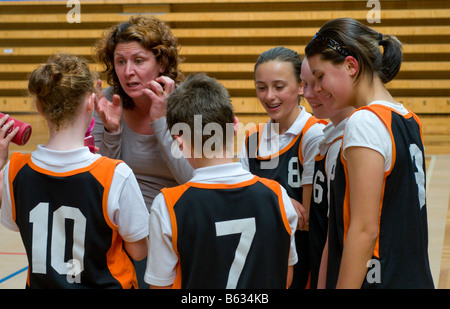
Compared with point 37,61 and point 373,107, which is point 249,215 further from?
point 37,61

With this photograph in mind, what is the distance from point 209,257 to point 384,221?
0.38 metres

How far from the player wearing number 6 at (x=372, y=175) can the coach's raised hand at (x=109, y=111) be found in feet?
2.18

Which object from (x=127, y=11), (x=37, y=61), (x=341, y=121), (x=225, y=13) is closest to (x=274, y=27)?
(x=225, y=13)

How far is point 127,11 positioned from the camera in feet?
30.9

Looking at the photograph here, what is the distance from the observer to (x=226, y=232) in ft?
3.58

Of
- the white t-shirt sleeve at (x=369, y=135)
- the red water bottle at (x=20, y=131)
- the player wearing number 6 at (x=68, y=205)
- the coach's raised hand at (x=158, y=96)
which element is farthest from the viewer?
the coach's raised hand at (x=158, y=96)

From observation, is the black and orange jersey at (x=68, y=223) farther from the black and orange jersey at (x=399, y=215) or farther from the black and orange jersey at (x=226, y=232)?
the black and orange jersey at (x=399, y=215)

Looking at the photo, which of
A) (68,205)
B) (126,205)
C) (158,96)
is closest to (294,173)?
(158,96)

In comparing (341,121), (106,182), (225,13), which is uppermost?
(225,13)

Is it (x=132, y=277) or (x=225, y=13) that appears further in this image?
(x=225, y=13)

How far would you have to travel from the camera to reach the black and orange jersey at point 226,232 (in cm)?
109

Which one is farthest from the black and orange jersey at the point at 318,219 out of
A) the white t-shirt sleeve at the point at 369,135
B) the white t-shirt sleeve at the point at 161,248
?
the white t-shirt sleeve at the point at 161,248

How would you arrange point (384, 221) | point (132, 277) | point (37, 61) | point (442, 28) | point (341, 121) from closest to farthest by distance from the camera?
point (384, 221)
point (132, 277)
point (341, 121)
point (442, 28)
point (37, 61)

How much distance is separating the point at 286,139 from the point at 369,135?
57 centimetres
